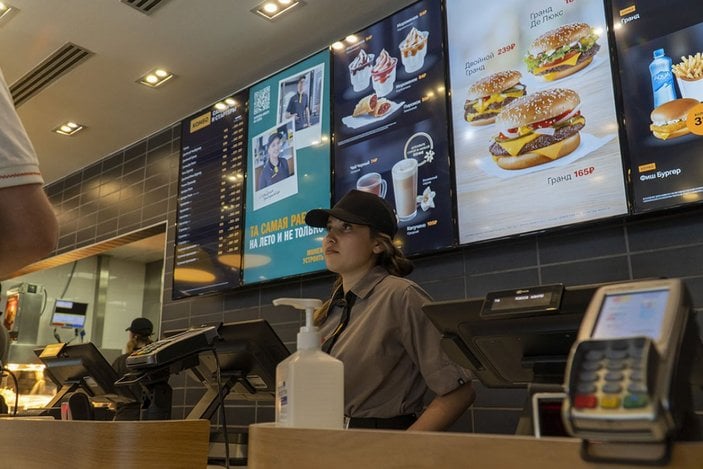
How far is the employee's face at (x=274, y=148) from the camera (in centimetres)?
366

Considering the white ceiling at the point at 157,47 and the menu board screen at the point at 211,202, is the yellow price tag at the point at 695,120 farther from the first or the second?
the menu board screen at the point at 211,202

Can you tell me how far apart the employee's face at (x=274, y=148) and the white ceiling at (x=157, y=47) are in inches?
21.1

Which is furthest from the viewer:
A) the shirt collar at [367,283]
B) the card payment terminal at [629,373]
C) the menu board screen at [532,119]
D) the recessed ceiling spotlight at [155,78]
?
the recessed ceiling spotlight at [155,78]

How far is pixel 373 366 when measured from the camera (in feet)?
5.32

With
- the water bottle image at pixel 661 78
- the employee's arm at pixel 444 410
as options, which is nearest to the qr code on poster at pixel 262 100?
the water bottle image at pixel 661 78

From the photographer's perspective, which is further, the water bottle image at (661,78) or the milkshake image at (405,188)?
the milkshake image at (405,188)

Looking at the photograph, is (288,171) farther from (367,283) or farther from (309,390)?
(309,390)

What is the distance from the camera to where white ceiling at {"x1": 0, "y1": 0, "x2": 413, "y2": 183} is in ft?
11.0

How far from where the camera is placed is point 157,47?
3.71 m

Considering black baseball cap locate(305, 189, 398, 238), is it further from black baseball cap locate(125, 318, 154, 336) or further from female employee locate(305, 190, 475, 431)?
black baseball cap locate(125, 318, 154, 336)

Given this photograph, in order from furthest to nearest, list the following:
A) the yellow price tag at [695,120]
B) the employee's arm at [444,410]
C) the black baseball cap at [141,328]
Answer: the black baseball cap at [141,328]
the yellow price tag at [695,120]
the employee's arm at [444,410]

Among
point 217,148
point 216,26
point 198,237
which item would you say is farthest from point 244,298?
point 216,26

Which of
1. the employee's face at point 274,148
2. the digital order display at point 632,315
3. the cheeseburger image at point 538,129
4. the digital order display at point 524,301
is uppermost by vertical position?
the employee's face at point 274,148

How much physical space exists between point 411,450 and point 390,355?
0.95m
